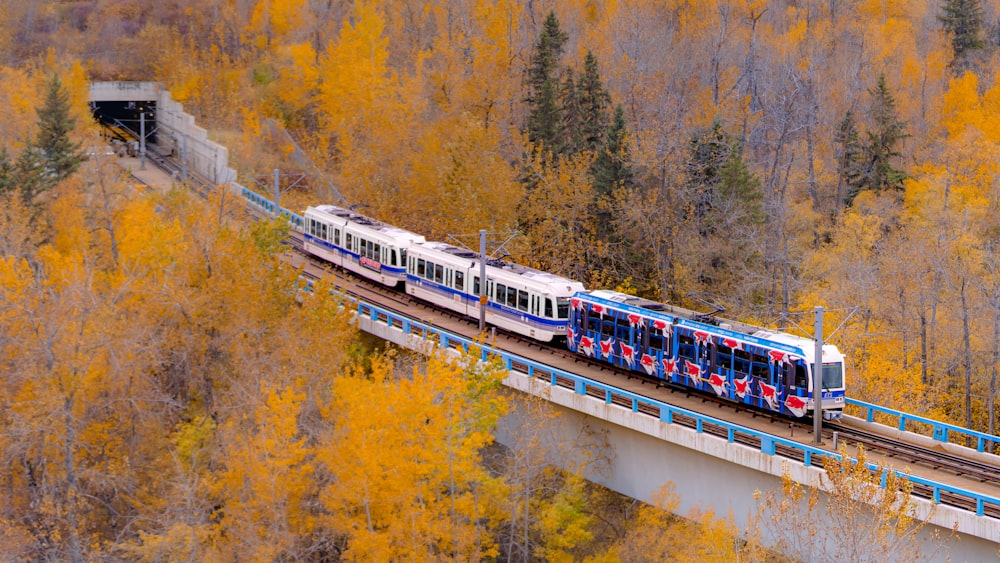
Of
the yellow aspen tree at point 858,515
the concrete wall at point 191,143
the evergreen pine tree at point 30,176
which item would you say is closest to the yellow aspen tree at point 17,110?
the evergreen pine tree at point 30,176

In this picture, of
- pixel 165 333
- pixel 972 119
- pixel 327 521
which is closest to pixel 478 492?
pixel 327 521

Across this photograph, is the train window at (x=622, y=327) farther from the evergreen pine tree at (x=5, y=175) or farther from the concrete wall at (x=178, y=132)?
the concrete wall at (x=178, y=132)

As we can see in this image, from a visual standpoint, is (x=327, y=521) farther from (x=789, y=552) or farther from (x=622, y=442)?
(x=789, y=552)

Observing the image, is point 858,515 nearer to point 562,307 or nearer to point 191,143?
point 562,307

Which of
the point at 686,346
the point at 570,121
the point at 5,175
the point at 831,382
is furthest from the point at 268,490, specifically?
the point at 570,121

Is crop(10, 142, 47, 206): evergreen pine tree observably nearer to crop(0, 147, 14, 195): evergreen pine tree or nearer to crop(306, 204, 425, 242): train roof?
crop(0, 147, 14, 195): evergreen pine tree
